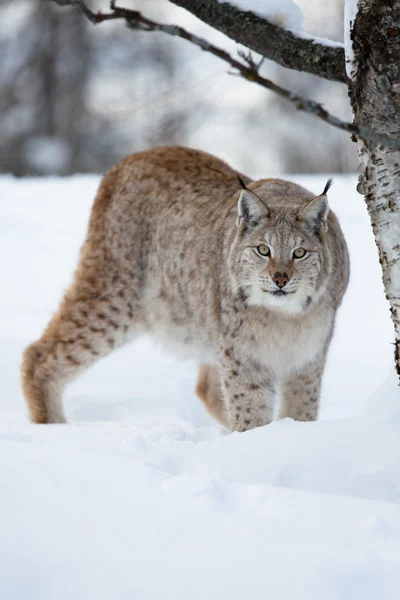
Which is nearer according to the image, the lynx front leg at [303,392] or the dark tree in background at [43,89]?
the lynx front leg at [303,392]

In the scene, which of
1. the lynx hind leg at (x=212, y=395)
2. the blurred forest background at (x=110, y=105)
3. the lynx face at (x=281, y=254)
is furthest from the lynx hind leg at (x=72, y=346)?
the blurred forest background at (x=110, y=105)

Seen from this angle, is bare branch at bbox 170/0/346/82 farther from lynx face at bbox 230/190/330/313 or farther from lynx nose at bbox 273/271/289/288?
lynx nose at bbox 273/271/289/288

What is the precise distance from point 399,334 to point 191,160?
199 cm

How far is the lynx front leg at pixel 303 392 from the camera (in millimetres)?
4211

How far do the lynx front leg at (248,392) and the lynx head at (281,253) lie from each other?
293 millimetres

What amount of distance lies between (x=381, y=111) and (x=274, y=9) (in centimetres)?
97

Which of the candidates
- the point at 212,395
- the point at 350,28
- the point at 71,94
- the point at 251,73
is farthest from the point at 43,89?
the point at 251,73

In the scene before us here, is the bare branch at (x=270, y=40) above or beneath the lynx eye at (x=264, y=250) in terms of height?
above

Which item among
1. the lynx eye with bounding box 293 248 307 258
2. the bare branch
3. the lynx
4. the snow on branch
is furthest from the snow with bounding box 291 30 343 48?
the snow on branch

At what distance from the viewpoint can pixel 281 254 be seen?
384 cm

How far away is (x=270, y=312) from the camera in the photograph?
398 centimetres

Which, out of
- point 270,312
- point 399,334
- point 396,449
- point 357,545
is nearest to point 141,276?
point 270,312

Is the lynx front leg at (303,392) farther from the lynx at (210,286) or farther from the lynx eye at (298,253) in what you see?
the lynx eye at (298,253)

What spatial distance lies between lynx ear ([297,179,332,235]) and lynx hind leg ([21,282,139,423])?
3.86ft
